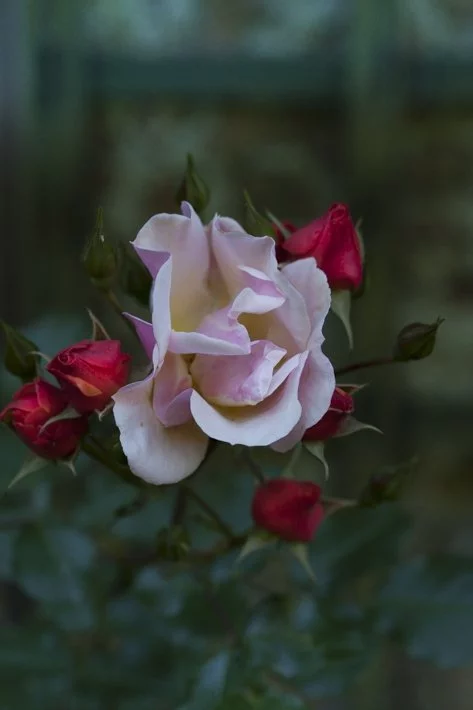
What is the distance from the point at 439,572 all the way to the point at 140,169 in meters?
0.78

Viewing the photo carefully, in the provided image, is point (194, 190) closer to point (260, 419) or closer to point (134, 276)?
point (134, 276)

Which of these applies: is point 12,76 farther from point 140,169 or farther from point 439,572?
point 439,572

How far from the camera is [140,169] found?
1.26 metres

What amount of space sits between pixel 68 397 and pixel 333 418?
0.48 feet

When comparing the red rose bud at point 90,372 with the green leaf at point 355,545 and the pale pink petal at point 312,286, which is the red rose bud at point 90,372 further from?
the green leaf at point 355,545

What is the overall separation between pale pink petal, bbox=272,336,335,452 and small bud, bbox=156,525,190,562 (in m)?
0.13

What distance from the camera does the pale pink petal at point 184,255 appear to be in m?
0.44

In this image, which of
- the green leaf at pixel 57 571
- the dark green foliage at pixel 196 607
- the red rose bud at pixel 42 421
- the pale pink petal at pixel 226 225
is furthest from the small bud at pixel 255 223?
the green leaf at pixel 57 571

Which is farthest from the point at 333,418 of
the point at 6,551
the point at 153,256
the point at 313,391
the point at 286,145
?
the point at 286,145

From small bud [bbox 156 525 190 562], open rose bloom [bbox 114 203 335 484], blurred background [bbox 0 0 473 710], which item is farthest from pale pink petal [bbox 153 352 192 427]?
blurred background [bbox 0 0 473 710]

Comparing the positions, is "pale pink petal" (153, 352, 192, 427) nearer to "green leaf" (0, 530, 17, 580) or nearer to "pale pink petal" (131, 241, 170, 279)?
"pale pink petal" (131, 241, 170, 279)

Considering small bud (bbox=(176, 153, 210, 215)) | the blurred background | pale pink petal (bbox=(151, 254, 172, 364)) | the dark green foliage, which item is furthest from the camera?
the blurred background

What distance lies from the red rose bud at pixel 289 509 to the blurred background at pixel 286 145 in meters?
0.66

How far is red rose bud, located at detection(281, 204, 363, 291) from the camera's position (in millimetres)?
471
